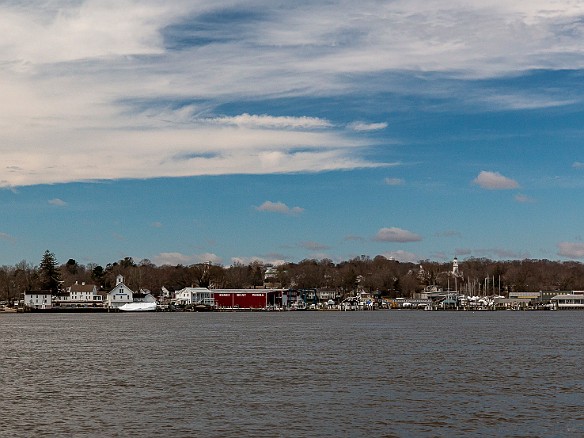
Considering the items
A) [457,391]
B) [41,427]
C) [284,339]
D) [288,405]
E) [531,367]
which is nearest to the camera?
[41,427]

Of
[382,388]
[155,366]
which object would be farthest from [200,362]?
[382,388]

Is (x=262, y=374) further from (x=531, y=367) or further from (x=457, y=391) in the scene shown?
(x=531, y=367)

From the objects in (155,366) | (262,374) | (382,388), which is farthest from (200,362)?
(382,388)

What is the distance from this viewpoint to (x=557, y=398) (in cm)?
3625

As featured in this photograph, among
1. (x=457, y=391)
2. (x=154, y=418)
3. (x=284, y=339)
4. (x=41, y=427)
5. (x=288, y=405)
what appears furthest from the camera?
(x=284, y=339)

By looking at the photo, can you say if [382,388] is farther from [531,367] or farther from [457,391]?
[531,367]

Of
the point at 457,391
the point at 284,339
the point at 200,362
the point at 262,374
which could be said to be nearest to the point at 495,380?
the point at 457,391

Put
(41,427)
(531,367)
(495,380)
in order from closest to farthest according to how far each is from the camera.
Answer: (41,427)
(495,380)
(531,367)

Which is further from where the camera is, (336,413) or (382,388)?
(382,388)

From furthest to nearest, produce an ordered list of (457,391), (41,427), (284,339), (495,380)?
(284,339), (495,380), (457,391), (41,427)

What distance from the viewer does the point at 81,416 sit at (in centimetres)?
3159

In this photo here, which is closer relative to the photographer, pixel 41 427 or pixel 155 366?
pixel 41 427

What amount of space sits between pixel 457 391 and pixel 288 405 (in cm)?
874

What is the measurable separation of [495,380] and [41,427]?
2343 centimetres
